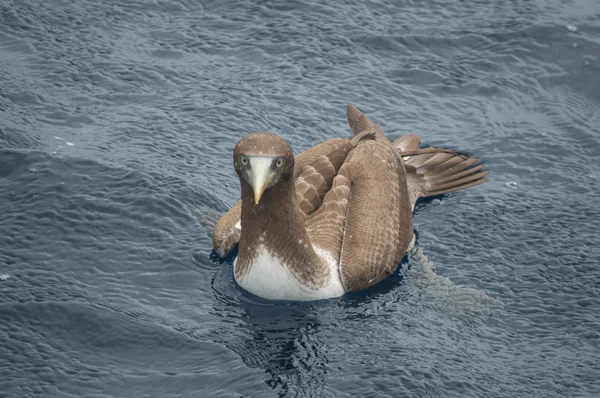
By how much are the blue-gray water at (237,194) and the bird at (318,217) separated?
0.95ft

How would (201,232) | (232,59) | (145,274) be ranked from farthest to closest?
(232,59), (201,232), (145,274)

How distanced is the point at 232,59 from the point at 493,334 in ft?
23.5

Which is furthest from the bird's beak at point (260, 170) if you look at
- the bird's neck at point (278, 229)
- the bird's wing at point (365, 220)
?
the bird's wing at point (365, 220)

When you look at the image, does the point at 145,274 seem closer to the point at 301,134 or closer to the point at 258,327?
the point at 258,327

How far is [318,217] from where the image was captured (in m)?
11.7

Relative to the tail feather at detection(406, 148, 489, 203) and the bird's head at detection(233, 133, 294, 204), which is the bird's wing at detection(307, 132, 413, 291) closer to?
the tail feather at detection(406, 148, 489, 203)

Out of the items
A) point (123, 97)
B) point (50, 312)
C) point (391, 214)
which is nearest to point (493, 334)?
point (391, 214)

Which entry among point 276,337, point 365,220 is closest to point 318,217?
point 365,220

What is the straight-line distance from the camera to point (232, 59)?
16.0 m

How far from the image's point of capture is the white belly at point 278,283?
10.9 meters

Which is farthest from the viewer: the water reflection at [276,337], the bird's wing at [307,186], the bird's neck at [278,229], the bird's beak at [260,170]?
the bird's wing at [307,186]

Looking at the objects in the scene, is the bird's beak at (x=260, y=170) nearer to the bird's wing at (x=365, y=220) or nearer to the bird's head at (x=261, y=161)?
the bird's head at (x=261, y=161)

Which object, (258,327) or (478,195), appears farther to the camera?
(478,195)

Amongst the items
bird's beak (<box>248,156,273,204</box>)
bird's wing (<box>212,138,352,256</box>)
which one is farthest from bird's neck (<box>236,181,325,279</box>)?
bird's wing (<box>212,138,352,256</box>)
